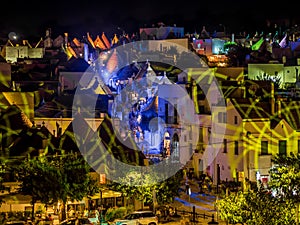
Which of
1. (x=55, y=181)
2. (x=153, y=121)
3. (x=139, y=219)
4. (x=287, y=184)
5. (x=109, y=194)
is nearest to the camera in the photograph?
(x=287, y=184)

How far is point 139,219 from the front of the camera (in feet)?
65.2

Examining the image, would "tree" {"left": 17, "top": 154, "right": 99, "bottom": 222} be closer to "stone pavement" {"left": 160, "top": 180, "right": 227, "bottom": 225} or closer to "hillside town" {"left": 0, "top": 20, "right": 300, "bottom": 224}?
"hillside town" {"left": 0, "top": 20, "right": 300, "bottom": 224}

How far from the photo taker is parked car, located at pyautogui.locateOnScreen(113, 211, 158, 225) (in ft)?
64.5

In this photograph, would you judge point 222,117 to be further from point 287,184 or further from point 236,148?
point 287,184

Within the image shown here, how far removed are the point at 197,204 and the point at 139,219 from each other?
237 inches

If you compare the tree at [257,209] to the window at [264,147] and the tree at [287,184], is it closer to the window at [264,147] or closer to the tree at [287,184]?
the tree at [287,184]

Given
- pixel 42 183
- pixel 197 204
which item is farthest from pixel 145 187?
pixel 42 183

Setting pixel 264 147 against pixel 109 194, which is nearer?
pixel 109 194

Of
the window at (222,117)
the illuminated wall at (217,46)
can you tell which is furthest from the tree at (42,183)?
the illuminated wall at (217,46)

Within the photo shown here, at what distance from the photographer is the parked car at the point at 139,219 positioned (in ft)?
64.5

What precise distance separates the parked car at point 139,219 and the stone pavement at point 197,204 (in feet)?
5.14

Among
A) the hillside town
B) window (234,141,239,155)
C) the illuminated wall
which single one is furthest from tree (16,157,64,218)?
the illuminated wall

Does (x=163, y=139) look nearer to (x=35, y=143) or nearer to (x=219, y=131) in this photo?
(x=219, y=131)

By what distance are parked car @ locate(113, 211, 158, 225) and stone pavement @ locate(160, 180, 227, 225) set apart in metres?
1.57
